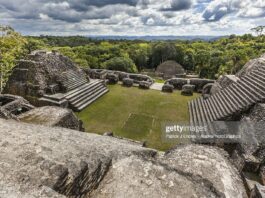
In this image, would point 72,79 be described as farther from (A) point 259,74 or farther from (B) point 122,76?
(A) point 259,74

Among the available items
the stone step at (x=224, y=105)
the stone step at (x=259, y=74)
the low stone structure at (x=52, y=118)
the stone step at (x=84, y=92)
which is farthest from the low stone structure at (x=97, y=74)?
the stone step at (x=259, y=74)

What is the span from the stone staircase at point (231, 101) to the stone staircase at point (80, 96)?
725cm

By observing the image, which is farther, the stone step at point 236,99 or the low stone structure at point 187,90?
the low stone structure at point 187,90

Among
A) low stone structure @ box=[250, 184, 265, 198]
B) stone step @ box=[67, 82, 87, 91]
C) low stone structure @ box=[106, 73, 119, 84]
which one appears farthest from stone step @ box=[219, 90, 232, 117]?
A: stone step @ box=[67, 82, 87, 91]

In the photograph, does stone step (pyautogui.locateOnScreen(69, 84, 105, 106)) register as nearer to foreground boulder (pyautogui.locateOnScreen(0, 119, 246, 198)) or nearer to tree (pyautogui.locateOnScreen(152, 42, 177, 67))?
foreground boulder (pyautogui.locateOnScreen(0, 119, 246, 198))

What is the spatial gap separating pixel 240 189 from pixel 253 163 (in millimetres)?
3051

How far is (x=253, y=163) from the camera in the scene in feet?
25.2

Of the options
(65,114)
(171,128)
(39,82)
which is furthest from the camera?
(39,82)

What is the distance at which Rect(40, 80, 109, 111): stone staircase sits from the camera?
13750mm

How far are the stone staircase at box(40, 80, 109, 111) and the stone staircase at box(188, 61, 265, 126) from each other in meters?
7.25

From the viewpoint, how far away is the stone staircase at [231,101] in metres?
10.8

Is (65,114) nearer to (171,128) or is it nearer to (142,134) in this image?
(142,134)

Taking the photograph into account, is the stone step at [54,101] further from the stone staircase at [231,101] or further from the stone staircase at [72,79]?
the stone staircase at [231,101]

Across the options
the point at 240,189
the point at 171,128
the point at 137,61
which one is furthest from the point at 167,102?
the point at 137,61
